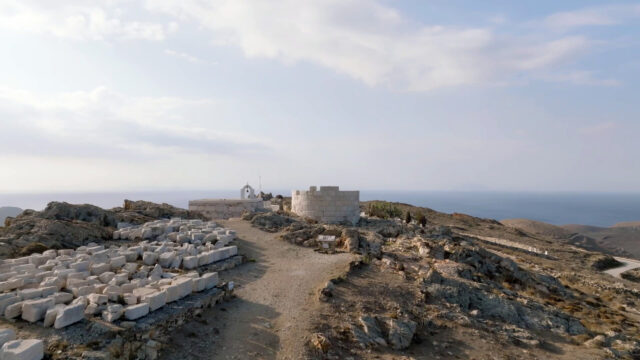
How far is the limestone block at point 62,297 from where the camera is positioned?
930 centimetres

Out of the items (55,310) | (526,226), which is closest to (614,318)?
(55,310)

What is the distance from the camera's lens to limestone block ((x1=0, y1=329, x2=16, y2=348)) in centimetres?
734

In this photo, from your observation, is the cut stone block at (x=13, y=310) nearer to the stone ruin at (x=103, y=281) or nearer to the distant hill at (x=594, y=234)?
the stone ruin at (x=103, y=281)

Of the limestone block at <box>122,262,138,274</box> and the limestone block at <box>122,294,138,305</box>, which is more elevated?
the limestone block at <box>122,262,138,274</box>

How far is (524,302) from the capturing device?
14773 mm

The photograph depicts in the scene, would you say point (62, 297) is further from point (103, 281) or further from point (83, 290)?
point (103, 281)

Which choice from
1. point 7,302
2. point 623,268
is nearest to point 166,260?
point 7,302

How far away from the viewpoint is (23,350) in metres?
6.91

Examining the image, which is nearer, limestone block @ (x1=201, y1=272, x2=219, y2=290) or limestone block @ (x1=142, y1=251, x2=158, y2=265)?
limestone block @ (x1=201, y1=272, x2=219, y2=290)

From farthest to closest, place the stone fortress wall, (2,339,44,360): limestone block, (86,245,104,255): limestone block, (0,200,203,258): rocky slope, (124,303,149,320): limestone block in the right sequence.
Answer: the stone fortress wall
(0,200,203,258): rocky slope
(86,245,104,255): limestone block
(124,303,149,320): limestone block
(2,339,44,360): limestone block

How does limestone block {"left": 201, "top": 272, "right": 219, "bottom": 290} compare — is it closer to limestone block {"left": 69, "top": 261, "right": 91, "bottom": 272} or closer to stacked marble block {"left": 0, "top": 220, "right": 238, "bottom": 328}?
stacked marble block {"left": 0, "top": 220, "right": 238, "bottom": 328}

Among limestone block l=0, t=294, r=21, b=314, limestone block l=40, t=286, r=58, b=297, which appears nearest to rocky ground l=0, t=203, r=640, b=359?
limestone block l=40, t=286, r=58, b=297

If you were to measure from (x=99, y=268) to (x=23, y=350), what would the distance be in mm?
5142

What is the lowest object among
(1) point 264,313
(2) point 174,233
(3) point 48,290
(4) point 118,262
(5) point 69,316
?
(1) point 264,313
